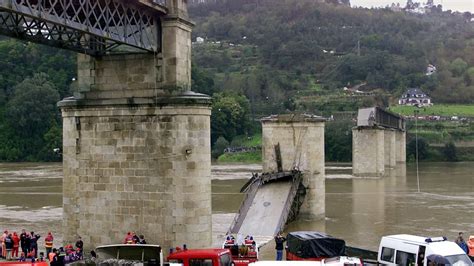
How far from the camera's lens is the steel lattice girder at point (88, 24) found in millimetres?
19234

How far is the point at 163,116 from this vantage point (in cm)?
2450

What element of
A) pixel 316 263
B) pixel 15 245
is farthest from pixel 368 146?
pixel 316 263

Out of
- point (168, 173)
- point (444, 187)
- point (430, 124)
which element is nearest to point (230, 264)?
point (168, 173)

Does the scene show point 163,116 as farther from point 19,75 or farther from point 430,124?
point 430,124

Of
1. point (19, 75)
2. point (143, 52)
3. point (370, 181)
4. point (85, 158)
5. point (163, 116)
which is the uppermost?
point (19, 75)

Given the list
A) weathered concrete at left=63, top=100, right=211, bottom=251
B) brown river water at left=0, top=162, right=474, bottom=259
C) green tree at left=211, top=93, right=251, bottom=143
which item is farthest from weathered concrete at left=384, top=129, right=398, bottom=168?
weathered concrete at left=63, top=100, right=211, bottom=251

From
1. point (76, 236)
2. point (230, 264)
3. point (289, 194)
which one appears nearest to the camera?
point (230, 264)

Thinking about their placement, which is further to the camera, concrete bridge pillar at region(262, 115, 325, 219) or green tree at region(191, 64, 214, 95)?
green tree at region(191, 64, 214, 95)

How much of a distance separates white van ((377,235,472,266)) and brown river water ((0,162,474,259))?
7.74 meters

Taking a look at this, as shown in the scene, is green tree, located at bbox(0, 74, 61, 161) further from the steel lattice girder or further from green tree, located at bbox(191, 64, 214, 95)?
the steel lattice girder

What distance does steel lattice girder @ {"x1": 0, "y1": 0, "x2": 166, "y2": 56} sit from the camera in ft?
63.1

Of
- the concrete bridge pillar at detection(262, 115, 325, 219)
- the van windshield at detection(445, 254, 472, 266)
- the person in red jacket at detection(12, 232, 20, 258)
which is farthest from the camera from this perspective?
the concrete bridge pillar at detection(262, 115, 325, 219)

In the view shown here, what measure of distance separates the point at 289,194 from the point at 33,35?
1881cm

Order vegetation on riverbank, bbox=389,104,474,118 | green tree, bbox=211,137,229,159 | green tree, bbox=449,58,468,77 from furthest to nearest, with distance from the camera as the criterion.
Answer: green tree, bbox=449,58,468,77
vegetation on riverbank, bbox=389,104,474,118
green tree, bbox=211,137,229,159
